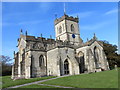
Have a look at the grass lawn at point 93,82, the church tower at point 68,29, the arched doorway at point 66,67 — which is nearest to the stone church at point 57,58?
the arched doorway at point 66,67

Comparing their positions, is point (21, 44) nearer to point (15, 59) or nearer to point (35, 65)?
point (15, 59)

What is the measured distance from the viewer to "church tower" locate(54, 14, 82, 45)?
48.9 meters

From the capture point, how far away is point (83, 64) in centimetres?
3688

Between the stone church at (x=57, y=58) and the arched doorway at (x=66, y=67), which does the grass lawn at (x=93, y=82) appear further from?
the arched doorway at (x=66, y=67)

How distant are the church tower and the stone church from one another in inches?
333

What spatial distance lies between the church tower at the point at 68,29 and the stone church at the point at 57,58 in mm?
8467

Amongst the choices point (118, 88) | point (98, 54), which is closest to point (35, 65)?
point (98, 54)

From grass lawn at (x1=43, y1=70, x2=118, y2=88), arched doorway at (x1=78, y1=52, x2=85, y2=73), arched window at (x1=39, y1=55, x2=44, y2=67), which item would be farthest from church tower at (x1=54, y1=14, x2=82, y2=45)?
grass lawn at (x1=43, y1=70, x2=118, y2=88)

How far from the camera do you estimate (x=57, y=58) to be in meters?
32.7

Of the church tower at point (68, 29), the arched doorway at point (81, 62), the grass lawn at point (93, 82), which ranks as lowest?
the grass lawn at point (93, 82)

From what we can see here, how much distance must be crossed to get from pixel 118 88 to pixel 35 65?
24.6 metres

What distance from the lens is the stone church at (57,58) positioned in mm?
33656

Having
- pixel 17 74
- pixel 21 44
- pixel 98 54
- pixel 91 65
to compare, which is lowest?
pixel 17 74

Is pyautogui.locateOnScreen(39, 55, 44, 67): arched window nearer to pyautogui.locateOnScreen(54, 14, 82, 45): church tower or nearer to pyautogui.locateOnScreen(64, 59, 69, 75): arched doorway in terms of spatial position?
pyautogui.locateOnScreen(64, 59, 69, 75): arched doorway
